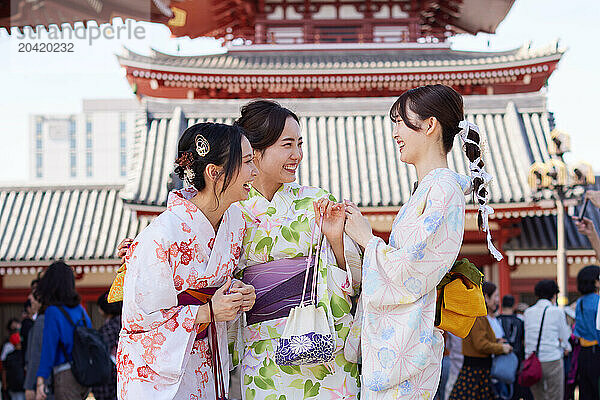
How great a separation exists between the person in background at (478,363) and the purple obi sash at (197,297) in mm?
3750

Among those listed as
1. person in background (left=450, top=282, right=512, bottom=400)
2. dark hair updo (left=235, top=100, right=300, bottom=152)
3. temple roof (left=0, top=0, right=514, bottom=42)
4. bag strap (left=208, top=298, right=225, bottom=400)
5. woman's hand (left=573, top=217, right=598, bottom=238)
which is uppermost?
temple roof (left=0, top=0, right=514, bottom=42)

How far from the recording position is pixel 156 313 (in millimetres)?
2488

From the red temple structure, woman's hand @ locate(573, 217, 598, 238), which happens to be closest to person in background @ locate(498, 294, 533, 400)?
woman's hand @ locate(573, 217, 598, 238)

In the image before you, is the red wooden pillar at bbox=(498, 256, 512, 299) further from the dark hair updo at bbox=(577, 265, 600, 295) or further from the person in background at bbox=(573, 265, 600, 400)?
the dark hair updo at bbox=(577, 265, 600, 295)

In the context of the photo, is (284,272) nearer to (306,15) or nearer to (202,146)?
(202,146)

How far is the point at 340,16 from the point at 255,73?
3.24 m

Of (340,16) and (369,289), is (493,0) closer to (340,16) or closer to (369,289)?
(340,16)

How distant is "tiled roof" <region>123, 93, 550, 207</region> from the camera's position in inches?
428

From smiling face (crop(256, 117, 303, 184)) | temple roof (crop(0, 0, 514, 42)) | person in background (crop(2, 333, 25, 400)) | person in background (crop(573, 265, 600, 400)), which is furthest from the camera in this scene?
temple roof (crop(0, 0, 514, 42))

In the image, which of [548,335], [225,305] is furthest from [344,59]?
[225,305]

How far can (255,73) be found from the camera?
1276 cm

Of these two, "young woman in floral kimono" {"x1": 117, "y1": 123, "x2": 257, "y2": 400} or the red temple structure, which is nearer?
"young woman in floral kimono" {"x1": 117, "y1": 123, "x2": 257, "y2": 400}

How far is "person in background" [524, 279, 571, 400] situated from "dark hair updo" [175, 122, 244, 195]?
5112mm

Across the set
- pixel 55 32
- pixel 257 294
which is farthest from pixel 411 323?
pixel 55 32
